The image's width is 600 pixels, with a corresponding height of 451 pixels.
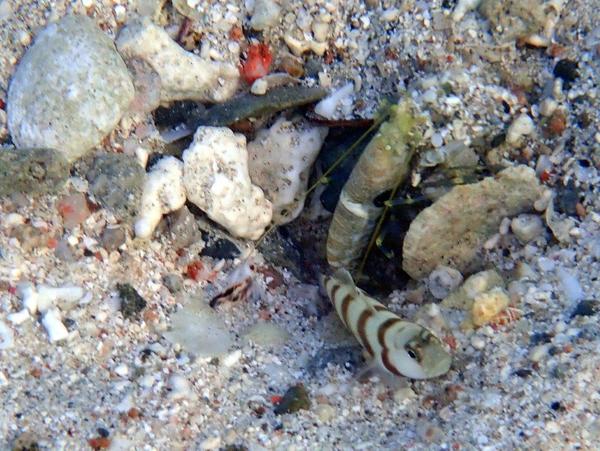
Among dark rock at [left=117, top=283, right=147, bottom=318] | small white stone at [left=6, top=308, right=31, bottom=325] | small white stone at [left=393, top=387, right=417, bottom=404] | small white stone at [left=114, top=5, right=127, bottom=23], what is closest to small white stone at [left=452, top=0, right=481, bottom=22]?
small white stone at [left=114, top=5, right=127, bottom=23]

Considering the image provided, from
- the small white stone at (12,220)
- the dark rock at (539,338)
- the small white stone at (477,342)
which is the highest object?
the small white stone at (12,220)

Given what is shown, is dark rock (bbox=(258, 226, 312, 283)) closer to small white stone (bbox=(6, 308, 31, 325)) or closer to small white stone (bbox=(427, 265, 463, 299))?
small white stone (bbox=(427, 265, 463, 299))

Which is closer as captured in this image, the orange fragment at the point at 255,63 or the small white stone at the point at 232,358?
the small white stone at the point at 232,358

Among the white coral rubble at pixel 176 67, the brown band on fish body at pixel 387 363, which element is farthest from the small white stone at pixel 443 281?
the white coral rubble at pixel 176 67

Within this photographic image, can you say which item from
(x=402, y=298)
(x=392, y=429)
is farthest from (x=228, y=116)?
(x=392, y=429)

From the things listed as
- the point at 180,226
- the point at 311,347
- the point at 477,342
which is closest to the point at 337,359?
the point at 311,347

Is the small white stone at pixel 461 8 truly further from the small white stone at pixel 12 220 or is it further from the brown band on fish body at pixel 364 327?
the small white stone at pixel 12 220
